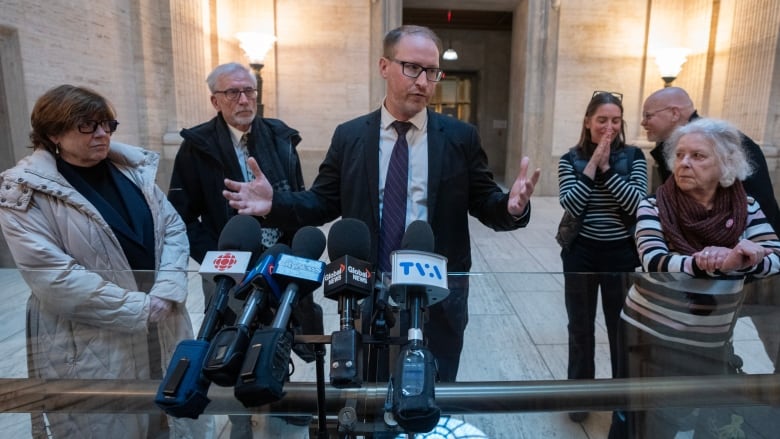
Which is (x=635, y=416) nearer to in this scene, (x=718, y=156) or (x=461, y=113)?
(x=718, y=156)

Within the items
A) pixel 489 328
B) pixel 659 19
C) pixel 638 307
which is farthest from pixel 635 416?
pixel 659 19

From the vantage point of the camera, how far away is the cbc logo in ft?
3.17

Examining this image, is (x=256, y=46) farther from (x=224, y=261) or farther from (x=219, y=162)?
(x=224, y=261)

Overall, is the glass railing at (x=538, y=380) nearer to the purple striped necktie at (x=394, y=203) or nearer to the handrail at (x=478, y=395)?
the handrail at (x=478, y=395)

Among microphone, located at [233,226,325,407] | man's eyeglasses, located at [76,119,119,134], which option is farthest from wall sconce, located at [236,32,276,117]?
microphone, located at [233,226,325,407]

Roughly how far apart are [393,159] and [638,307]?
1061 mm

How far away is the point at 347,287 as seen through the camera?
0.87m

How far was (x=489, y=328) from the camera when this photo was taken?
5.76ft

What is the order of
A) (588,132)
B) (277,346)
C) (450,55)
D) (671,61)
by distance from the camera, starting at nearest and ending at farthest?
(277,346) → (588,132) → (671,61) → (450,55)

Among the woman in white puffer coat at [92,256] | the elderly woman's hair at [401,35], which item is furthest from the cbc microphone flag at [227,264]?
the elderly woman's hair at [401,35]

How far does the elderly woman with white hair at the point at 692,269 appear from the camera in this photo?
154 centimetres

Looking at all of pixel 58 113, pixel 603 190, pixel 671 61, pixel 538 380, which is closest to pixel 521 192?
pixel 538 380

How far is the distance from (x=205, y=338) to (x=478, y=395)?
0.70m

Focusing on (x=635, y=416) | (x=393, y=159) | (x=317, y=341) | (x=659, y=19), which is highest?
(x=659, y=19)
